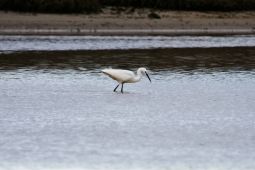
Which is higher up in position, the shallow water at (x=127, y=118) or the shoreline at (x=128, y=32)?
the shallow water at (x=127, y=118)

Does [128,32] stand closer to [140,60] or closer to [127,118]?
[140,60]

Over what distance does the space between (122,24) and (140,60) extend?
14.6 metres

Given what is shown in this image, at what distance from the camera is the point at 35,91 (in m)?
18.3

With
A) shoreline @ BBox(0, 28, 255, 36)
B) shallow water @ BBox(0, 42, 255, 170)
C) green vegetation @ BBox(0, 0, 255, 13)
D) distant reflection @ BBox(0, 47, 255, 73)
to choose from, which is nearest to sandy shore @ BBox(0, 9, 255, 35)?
shoreline @ BBox(0, 28, 255, 36)

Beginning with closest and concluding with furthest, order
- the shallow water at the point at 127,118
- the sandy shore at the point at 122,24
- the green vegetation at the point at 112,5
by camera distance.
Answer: the shallow water at the point at 127,118, the sandy shore at the point at 122,24, the green vegetation at the point at 112,5

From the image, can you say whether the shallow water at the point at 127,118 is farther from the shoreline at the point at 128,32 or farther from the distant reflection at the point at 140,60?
the shoreline at the point at 128,32

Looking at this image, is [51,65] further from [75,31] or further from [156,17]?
[156,17]

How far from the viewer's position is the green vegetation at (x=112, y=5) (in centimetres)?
4369

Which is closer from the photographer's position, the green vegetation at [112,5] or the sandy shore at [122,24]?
the sandy shore at [122,24]

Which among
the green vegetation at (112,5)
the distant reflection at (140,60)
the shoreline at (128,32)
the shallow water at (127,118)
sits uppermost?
the shallow water at (127,118)

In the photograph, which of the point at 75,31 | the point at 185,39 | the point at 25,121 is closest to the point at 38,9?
the point at 75,31

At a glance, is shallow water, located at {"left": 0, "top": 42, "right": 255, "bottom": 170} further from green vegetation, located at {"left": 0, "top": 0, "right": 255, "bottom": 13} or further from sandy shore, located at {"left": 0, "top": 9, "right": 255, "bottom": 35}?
green vegetation, located at {"left": 0, "top": 0, "right": 255, "bottom": 13}

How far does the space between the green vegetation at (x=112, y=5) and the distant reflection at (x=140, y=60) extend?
44.0 ft

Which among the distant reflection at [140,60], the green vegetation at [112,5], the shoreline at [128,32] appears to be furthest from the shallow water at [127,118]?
the green vegetation at [112,5]
